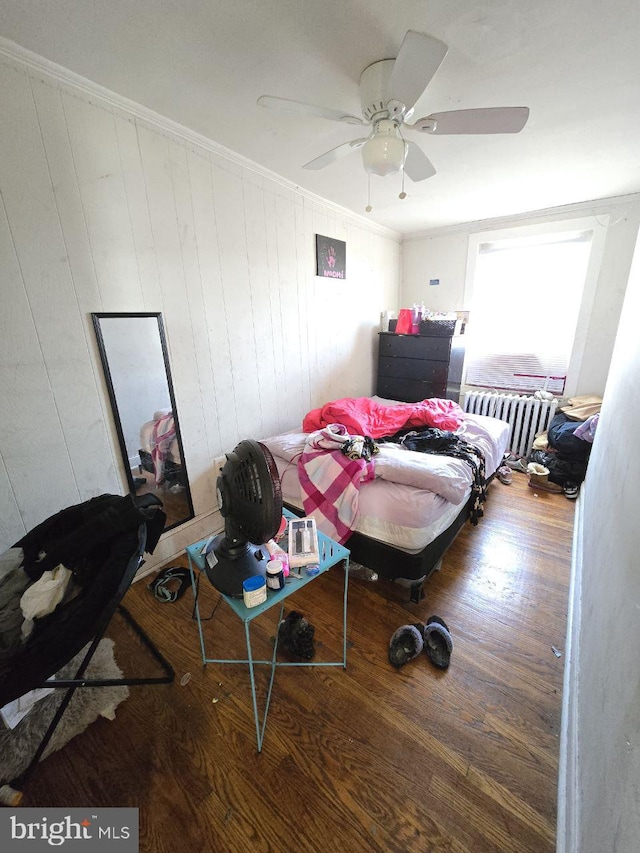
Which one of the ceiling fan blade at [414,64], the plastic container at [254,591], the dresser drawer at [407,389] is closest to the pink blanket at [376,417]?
the dresser drawer at [407,389]

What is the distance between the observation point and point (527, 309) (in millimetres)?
3326

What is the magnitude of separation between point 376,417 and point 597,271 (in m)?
2.42

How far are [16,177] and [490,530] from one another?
3.21 m

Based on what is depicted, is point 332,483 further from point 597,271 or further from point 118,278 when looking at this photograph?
point 597,271

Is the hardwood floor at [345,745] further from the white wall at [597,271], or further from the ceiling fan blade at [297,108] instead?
the white wall at [597,271]

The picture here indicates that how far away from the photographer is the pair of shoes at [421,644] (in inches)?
57.0

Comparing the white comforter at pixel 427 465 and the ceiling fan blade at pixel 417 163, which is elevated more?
the ceiling fan blade at pixel 417 163

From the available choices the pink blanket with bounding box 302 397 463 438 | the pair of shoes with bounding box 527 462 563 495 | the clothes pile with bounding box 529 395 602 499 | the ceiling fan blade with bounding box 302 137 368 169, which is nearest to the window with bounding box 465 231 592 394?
the clothes pile with bounding box 529 395 602 499

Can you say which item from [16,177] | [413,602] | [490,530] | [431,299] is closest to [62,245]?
Result: [16,177]

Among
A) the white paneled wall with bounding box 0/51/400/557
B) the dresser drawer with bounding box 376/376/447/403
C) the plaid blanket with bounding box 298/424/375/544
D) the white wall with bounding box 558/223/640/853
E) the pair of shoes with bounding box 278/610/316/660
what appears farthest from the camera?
the dresser drawer with bounding box 376/376/447/403

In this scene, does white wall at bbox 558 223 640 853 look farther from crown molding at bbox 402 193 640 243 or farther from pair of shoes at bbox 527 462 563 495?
crown molding at bbox 402 193 640 243

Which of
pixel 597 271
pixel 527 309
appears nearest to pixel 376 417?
pixel 527 309

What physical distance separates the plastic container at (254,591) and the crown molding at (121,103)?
6.97 feet

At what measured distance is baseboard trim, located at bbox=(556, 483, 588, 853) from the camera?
917mm
